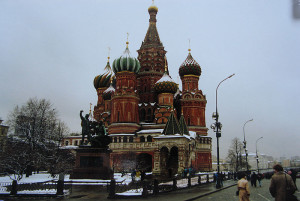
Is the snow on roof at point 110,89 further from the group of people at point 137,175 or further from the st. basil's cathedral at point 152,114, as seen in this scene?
the group of people at point 137,175

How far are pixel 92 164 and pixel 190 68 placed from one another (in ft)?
124

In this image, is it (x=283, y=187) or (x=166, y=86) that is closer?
(x=283, y=187)

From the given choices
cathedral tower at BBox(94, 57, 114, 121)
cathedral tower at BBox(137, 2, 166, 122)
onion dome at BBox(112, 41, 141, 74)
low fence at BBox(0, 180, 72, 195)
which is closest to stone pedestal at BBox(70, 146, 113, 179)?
low fence at BBox(0, 180, 72, 195)

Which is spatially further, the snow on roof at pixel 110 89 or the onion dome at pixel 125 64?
the snow on roof at pixel 110 89

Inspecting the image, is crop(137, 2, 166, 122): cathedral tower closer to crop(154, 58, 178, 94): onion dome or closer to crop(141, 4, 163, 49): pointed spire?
crop(141, 4, 163, 49): pointed spire

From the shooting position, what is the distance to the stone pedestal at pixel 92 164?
2120 cm

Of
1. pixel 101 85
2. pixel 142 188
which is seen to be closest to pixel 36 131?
pixel 142 188

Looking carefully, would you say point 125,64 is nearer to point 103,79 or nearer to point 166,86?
point 166,86

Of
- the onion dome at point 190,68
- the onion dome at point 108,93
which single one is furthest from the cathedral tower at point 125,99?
the onion dome at point 190,68

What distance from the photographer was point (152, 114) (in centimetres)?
5369

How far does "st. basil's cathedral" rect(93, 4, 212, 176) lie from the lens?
39125mm

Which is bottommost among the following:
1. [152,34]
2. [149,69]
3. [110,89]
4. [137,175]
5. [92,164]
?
[137,175]

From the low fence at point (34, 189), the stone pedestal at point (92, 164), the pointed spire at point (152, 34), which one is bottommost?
the low fence at point (34, 189)

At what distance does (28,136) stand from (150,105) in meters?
25.7
